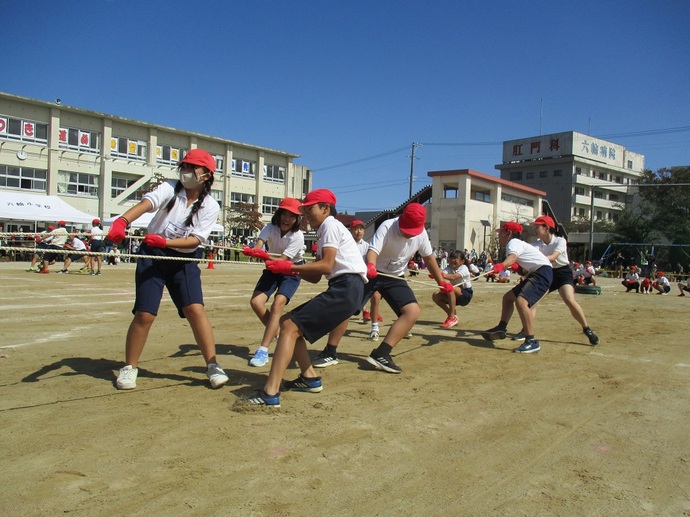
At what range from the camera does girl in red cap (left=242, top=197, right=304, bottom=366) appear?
577cm

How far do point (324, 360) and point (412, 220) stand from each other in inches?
73.1

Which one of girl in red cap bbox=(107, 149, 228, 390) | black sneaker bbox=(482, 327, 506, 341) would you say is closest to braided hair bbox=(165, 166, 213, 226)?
girl in red cap bbox=(107, 149, 228, 390)

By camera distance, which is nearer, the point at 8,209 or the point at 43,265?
the point at 43,265

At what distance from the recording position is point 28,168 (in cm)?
4012

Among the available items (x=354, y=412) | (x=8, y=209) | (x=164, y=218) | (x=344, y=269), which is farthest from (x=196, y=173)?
(x=8, y=209)

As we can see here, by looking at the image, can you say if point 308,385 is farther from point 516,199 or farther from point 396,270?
point 516,199

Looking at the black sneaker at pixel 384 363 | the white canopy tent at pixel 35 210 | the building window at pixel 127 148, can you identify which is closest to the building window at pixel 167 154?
the building window at pixel 127 148

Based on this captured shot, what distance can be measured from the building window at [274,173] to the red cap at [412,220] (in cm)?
5298

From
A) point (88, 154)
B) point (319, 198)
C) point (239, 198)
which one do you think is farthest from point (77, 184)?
point (319, 198)

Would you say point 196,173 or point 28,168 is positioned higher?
point 28,168

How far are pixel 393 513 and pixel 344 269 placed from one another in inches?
90.8

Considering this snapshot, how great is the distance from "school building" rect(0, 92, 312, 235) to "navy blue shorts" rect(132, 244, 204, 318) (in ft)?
126

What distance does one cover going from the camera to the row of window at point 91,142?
39469 millimetres

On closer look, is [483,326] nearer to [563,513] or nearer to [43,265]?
[563,513]
